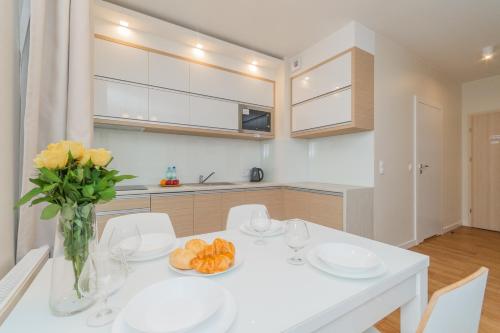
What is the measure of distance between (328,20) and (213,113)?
1.56 metres

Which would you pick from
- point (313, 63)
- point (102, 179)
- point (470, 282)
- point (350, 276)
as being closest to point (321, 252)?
point (350, 276)

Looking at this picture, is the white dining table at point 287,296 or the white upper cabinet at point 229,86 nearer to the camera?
the white dining table at point 287,296

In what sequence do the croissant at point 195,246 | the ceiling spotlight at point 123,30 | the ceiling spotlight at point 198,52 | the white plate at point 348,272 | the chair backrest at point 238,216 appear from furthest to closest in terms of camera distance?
the ceiling spotlight at point 198,52 → the ceiling spotlight at point 123,30 → the chair backrest at point 238,216 → the croissant at point 195,246 → the white plate at point 348,272

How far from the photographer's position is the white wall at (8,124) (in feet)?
2.82

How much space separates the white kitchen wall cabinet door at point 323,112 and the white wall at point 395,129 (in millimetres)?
404

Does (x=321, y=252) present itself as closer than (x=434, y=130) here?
Yes

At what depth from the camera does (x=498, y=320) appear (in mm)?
1630

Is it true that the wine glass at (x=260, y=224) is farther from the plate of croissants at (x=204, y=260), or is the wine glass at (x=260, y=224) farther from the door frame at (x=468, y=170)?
the door frame at (x=468, y=170)

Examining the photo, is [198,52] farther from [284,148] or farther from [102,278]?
[102,278]

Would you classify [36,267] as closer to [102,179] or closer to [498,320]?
[102,179]

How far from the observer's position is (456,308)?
558 mm

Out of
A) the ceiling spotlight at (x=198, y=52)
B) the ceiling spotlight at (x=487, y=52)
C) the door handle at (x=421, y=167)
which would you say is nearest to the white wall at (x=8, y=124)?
the ceiling spotlight at (x=198, y=52)

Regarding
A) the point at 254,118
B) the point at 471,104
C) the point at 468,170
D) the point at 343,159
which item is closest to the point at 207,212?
the point at 254,118

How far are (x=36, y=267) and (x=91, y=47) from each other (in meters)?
0.97
